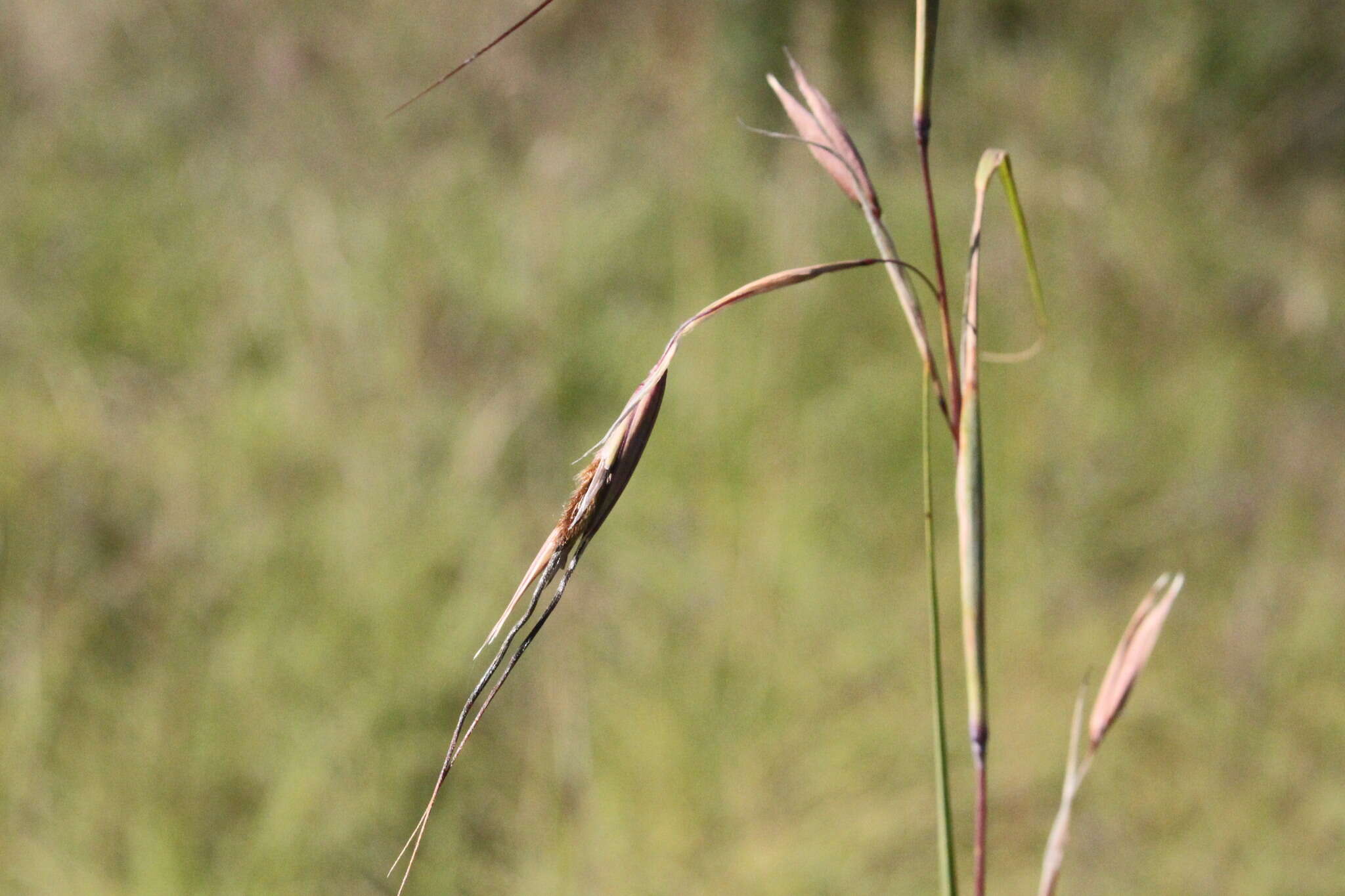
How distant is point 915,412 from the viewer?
1800 millimetres

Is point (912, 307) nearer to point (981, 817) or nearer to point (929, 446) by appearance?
point (929, 446)

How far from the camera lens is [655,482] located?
1.68 meters

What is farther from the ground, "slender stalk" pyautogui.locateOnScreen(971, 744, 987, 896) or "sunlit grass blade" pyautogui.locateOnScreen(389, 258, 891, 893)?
"sunlit grass blade" pyautogui.locateOnScreen(389, 258, 891, 893)

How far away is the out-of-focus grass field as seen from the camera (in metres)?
1.26

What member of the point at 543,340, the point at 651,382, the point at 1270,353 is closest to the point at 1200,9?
the point at 1270,353

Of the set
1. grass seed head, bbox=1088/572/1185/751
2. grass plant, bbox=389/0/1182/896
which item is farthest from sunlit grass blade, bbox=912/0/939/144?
grass seed head, bbox=1088/572/1185/751

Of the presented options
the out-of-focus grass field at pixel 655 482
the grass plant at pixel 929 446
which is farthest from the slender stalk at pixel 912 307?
the out-of-focus grass field at pixel 655 482

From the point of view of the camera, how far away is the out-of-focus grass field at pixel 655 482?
1.26 metres

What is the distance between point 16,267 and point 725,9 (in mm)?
2135

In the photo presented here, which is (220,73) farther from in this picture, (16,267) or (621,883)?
(621,883)

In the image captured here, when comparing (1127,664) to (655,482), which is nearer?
(1127,664)

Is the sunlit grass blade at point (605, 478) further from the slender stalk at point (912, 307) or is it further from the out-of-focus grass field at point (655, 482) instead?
the out-of-focus grass field at point (655, 482)

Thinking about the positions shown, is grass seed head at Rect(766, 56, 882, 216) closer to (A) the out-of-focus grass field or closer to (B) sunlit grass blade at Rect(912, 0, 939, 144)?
(B) sunlit grass blade at Rect(912, 0, 939, 144)

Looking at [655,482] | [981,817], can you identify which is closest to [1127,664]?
[981,817]
